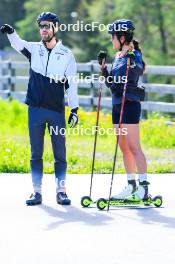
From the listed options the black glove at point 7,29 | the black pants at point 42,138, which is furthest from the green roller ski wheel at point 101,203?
the black glove at point 7,29

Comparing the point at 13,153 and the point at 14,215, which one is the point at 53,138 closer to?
Result: the point at 14,215

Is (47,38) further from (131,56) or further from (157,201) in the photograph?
(157,201)

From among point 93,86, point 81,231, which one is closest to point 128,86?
point 81,231

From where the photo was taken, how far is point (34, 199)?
31.8 ft

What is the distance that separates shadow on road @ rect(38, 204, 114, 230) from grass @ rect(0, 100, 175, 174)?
113 inches

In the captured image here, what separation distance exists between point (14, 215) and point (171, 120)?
9.24 meters

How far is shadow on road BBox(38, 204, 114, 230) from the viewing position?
8.60 m

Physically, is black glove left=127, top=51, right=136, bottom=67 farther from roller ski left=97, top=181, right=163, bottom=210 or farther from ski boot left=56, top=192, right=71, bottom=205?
ski boot left=56, top=192, right=71, bottom=205

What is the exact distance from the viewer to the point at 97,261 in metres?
7.01

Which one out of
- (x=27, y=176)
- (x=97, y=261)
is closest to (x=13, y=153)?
(x=27, y=176)

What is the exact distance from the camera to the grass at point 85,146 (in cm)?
1244

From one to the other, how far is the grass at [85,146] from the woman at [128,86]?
Answer: 2.64 metres

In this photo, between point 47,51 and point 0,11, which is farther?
point 0,11

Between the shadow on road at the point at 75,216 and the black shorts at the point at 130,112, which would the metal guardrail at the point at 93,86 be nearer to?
the black shorts at the point at 130,112
